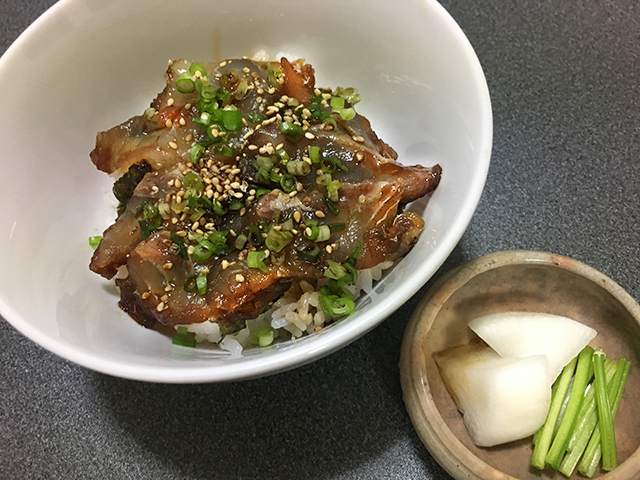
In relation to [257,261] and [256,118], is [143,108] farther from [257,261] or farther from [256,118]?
[257,261]

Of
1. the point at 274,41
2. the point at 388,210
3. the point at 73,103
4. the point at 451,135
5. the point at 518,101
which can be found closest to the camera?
the point at 388,210

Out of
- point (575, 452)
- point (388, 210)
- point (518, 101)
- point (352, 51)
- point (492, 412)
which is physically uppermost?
point (352, 51)

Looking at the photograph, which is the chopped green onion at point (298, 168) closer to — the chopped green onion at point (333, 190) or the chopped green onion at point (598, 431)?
the chopped green onion at point (333, 190)

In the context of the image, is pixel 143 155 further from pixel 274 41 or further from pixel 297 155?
pixel 274 41

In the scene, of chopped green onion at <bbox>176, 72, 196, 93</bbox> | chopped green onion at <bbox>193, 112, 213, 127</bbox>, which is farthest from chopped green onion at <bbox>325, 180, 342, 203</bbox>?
chopped green onion at <bbox>176, 72, 196, 93</bbox>

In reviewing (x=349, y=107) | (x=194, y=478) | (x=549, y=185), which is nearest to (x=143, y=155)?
(x=349, y=107)

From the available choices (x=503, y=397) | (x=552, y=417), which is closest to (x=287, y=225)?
(x=503, y=397)

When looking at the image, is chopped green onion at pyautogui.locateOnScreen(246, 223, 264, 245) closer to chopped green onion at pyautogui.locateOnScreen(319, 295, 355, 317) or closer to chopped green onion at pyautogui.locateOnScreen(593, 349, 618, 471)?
chopped green onion at pyautogui.locateOnScreen(319, 295, 355, 317)
